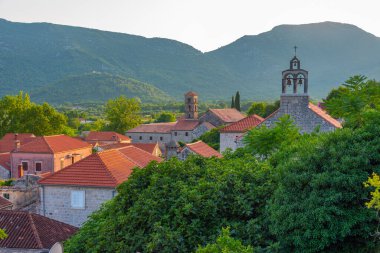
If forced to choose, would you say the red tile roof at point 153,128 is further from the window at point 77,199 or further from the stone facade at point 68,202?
the window at point 77,199

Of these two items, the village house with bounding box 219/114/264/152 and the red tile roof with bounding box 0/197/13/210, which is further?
the village house with bounding box 219/114/264/152

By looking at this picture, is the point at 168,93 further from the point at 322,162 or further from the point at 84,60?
the point at 322,162

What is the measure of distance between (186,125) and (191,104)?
13.0 ft

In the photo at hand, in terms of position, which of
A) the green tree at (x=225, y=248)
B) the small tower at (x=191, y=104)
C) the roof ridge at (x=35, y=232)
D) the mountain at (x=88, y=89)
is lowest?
the roof ridge at (x=35, y=232)

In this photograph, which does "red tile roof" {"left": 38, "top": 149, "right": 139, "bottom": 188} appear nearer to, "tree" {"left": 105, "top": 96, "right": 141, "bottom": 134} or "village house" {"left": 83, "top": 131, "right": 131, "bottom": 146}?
"village house" {"left": 83, "top": 131, "right": 131, "bottom": 146}

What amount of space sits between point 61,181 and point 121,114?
56680mm

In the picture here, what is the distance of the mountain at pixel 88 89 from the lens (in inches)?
6004

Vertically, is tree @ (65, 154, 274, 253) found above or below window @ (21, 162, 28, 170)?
above

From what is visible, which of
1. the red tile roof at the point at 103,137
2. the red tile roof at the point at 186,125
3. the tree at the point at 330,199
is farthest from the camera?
the red tile roof at the point at 186,125

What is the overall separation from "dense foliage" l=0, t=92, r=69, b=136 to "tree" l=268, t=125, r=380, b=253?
167 feet

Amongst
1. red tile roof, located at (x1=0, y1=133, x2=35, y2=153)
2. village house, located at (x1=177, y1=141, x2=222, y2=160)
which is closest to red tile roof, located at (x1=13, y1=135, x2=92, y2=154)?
red tile roof, located at (x1=0, y1=133, x2=35, y2=153)

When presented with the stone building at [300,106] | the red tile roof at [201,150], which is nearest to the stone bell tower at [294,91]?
the stone building at [300,106]

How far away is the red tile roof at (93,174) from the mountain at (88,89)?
134200mm

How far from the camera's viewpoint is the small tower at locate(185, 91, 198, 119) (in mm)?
66625
